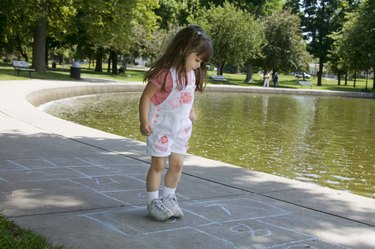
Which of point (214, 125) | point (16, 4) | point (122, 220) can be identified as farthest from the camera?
point (16, 4)

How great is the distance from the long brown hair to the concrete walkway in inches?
48.9

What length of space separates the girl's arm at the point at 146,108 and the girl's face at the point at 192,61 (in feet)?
1.10

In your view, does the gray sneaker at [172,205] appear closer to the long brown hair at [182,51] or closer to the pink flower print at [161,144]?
the pink flower print at [161,144]

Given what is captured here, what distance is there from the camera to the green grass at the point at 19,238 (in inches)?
133

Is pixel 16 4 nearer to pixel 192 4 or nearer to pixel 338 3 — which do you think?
pixel 192 4

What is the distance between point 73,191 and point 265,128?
1134 centimetres

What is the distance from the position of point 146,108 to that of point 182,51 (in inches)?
22.2

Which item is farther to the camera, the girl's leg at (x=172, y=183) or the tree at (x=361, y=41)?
the tree at (x=361, y=41)

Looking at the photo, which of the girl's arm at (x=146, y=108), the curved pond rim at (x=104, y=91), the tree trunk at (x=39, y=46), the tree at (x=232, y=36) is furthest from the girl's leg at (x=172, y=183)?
the tree at (x=232, y=36)

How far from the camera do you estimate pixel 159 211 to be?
14.6 feet

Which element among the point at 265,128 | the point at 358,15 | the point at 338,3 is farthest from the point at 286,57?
the point at 265,128

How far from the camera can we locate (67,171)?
636cm

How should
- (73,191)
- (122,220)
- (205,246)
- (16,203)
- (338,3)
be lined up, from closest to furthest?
1. (205,246)
2. (122,220)
3. (16,203)
4. (73,191)
5. (338,3)

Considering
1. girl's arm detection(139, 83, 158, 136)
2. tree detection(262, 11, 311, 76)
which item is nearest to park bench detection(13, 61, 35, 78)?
girl's arm detection(139, 83, 158, 136)
